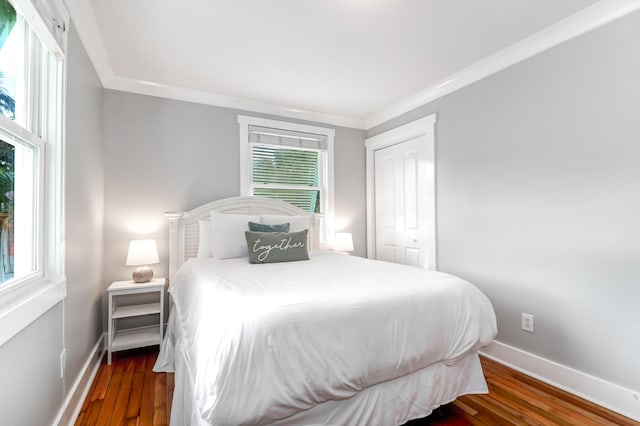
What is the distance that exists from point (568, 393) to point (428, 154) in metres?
2.23

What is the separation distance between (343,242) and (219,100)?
2136 millimetres

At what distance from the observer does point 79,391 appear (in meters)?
1.87

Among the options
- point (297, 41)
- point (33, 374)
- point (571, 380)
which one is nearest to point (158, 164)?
point (297, 41)

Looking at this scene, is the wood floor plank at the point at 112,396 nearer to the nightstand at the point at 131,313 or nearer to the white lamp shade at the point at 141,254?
the nightstand at the point at 131,313

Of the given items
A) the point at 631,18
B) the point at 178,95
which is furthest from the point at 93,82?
the point at 631,18

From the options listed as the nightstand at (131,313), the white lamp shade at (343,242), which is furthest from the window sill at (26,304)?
the white lamp shade at (343,242)

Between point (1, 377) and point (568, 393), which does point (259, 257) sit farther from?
point (568, 393)

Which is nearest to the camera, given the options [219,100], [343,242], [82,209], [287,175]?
[82,209]

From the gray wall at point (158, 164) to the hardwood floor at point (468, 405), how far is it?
45.4 inches

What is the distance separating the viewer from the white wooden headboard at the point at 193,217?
2.99 metres

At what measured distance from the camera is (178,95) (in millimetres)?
3172

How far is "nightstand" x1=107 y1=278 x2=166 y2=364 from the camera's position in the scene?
249 centimetres

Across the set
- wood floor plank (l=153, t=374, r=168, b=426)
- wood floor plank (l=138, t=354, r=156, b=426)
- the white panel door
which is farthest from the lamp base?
the white panel door

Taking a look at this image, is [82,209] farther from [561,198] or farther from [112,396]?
[561,198]
